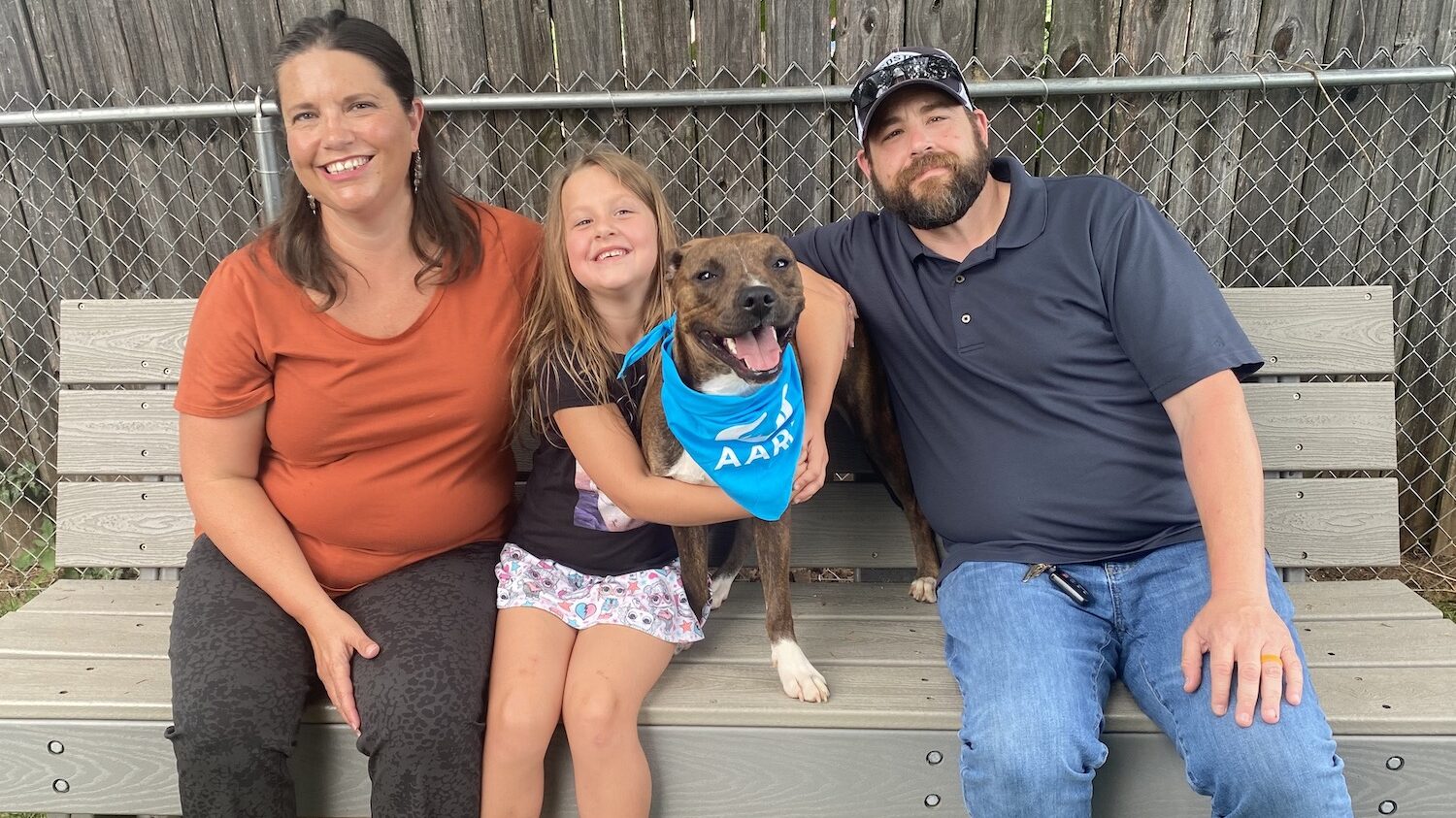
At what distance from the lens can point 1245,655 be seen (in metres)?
1.91

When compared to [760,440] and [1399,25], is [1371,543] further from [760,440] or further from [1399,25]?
[760,440]

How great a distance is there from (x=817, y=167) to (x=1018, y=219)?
3.82ft

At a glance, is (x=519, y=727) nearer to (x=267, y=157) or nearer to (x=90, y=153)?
(x=267, y=157)

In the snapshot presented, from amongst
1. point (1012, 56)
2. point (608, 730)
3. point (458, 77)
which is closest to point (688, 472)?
point (608, 730)

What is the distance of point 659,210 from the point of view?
245 centimetres

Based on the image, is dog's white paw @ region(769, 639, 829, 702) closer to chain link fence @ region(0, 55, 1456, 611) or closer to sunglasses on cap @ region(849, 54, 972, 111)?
sunglasses on cap @ region(849, 54, 972, 111)

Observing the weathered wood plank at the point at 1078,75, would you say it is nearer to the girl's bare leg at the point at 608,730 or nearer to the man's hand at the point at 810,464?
the man's hand at the point at 810,464

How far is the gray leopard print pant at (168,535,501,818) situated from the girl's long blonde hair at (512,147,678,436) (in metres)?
0.63

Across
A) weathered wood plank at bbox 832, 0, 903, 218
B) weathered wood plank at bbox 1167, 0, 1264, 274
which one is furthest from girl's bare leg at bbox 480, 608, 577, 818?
weathered wood plank at bbox 1167, 0, 1264, 274

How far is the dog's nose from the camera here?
2033mm

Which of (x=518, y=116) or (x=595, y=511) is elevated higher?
(x=518, y=116)

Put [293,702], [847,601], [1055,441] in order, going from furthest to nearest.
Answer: [847,601] < [1055,441] < [293,702]

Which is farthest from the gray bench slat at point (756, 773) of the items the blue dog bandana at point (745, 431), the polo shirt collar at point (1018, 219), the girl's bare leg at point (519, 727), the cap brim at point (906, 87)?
the cap brim at point (906, 87)

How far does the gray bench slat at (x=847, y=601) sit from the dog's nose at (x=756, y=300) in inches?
43.1
